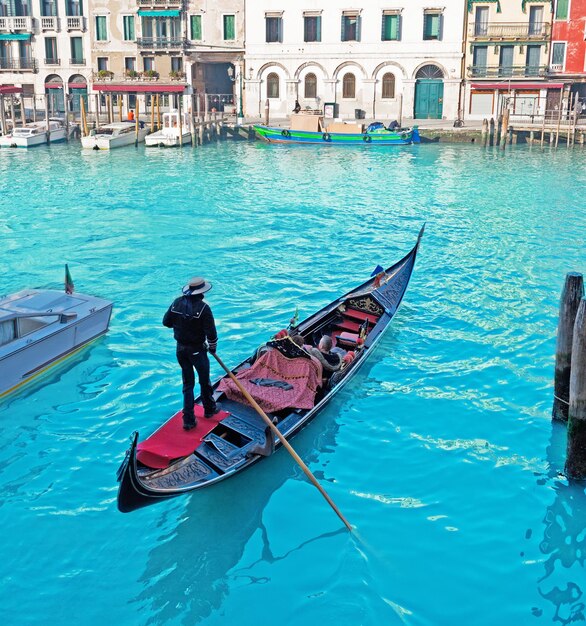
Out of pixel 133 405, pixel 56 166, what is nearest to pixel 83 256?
pixel 133 405

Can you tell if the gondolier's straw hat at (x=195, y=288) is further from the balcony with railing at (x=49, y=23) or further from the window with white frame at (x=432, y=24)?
the balcony with railing at (x=49, y=23)

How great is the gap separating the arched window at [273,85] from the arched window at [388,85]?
5.83m

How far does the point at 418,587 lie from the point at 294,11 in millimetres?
38375

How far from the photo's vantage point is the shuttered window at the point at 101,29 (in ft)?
137

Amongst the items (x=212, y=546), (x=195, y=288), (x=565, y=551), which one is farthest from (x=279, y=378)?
(x=565, y=551)

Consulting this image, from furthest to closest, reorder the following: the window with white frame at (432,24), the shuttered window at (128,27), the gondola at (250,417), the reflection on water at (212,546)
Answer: the shuttered window at (128,27), the window with white frame at (432,24), the gondola at (250,417), the reflection on water at (212,546)

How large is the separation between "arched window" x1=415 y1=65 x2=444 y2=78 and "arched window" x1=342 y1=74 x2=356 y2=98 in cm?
333

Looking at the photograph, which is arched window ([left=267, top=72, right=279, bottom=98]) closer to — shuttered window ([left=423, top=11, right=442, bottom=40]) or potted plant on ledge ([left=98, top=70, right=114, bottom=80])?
shuttered window ([left=423, top=11, right=442, bottom=40])

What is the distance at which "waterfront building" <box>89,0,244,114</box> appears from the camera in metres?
40.9

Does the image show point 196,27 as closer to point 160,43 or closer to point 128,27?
point 160,43

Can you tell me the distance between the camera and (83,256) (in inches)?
628

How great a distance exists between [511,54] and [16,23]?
26842mm

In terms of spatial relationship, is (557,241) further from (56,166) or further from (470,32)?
(470,32)

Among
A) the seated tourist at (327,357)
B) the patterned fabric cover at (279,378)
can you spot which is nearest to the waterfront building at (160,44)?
the seated tourist at (327,357)
